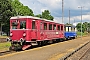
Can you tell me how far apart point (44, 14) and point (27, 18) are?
86.4 meters

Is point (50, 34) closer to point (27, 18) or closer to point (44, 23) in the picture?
point (44, 23)

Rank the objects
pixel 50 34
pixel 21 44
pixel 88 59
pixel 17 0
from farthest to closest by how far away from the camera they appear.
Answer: pixel 17 0
pixel 50 34
pixel 21 44
pixel 88 59

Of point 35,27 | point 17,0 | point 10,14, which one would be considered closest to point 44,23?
point 35,27

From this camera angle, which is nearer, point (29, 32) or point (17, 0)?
point (29, 32)

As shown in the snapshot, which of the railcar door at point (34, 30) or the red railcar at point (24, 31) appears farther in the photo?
the railcar door at point (34, 30)

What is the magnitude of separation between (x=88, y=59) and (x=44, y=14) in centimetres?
9176

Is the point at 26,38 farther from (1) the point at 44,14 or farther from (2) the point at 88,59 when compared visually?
(1) the point at 44,14

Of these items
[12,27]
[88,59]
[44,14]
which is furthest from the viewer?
[44,14]

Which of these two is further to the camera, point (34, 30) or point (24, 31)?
point (34, 30)

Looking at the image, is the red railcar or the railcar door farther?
the railcar door

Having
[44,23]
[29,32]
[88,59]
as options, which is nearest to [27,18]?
[29,32]

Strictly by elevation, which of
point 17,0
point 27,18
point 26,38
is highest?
point 17,0

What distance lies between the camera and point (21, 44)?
21.6m

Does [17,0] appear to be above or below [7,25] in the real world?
above
